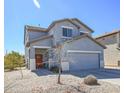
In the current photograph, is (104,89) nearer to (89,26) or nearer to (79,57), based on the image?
(79,57)

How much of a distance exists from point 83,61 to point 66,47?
1.66m

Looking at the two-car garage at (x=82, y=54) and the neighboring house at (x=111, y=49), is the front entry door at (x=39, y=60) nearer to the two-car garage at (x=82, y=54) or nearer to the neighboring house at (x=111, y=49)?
the two-car garage at (x=82, y=54)

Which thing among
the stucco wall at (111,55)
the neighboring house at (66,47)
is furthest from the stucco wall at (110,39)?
the neighboring house at (66,47)

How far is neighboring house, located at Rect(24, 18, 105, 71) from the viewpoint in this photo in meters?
9.80

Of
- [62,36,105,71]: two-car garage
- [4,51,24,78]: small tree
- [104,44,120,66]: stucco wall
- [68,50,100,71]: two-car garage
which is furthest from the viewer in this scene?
[104,44,120,66]: stucco wall

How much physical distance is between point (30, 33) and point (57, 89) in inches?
326

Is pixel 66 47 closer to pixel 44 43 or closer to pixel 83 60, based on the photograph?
pixel 83 60

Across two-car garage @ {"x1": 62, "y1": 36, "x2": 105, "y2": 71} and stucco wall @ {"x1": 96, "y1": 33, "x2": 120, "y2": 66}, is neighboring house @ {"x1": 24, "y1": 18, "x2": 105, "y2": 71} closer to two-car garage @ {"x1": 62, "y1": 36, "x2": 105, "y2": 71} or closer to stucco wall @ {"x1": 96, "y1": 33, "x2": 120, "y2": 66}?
two-car garage @ {"x1": 62, "y1": 36, "x2": 105, "y2": 71}

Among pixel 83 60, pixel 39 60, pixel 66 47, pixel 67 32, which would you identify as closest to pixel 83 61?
pixel 83 60

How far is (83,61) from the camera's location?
1031cm

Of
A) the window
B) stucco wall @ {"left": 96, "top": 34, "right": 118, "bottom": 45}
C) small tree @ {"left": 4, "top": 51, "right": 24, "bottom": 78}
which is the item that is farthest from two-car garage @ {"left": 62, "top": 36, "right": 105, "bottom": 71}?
stucco wall @ {"left": 96, "top": 34, "right": 118, "bottom": 45}

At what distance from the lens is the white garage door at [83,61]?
32.4 feet

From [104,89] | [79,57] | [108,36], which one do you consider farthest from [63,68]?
[108,36]

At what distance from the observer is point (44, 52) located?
38.0ft
